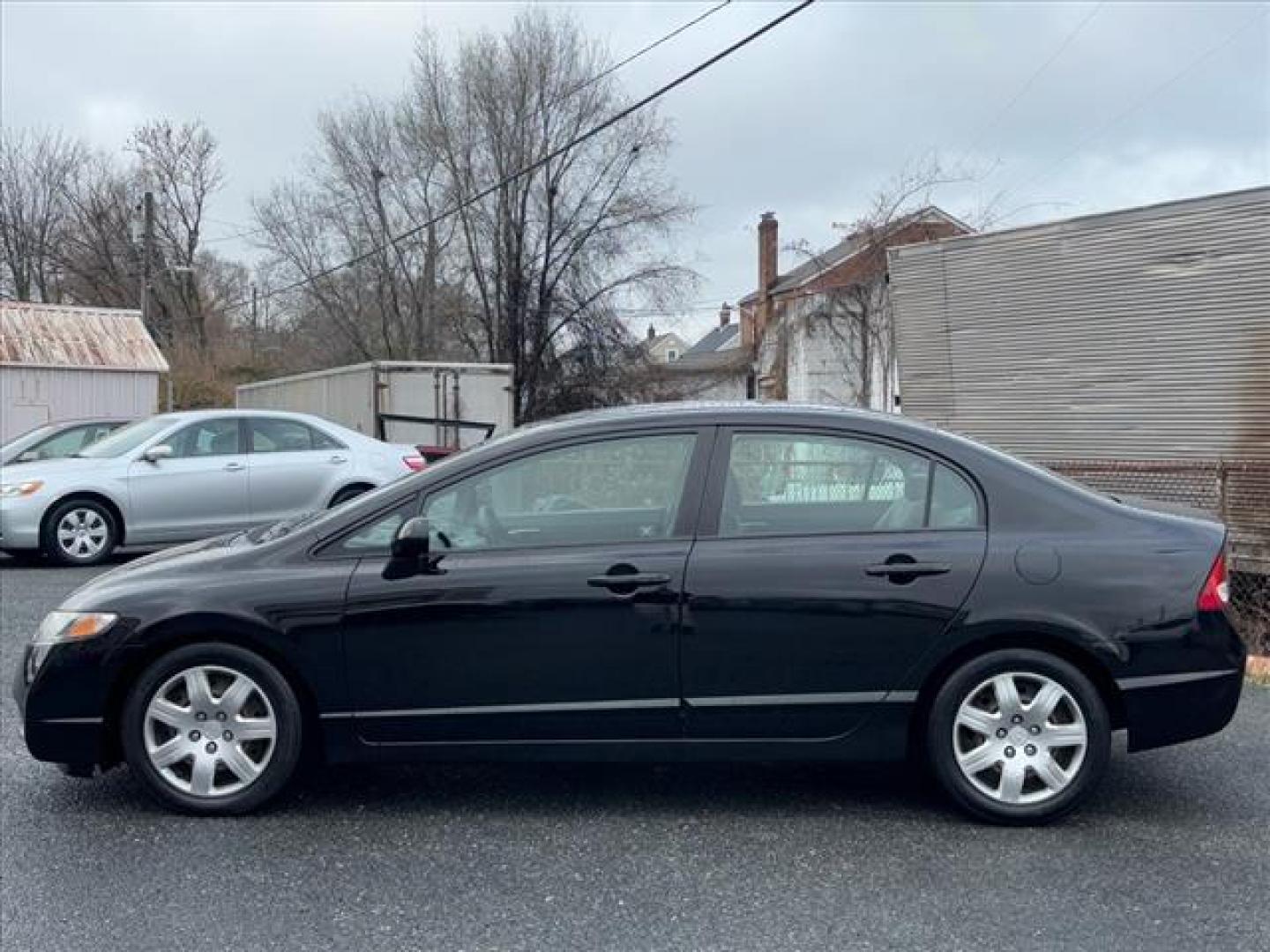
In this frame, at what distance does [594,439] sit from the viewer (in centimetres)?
435

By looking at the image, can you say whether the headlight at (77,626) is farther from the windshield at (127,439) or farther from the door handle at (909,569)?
the windshield at (127,439)

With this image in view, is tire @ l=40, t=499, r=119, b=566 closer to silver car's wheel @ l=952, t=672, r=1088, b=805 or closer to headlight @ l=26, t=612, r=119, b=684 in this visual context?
headlight @ l=26, t=612, r=119, b=684

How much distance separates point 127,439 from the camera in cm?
1089

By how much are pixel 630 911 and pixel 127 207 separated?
46.3 metres

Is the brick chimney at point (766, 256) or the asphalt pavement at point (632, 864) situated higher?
the brick chimney at point (766, 256)

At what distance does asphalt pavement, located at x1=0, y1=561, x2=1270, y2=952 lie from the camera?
3311 mm

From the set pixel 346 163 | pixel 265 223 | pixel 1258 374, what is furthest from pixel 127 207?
pixel 1258 374

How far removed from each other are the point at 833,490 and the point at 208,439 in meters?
8.06

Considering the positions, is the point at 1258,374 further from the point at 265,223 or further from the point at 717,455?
the point at 265,223

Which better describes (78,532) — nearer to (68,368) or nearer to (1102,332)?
(1102,332)

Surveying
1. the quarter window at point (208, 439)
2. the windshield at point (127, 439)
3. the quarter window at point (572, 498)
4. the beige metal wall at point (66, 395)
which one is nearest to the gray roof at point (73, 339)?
the beige metal wall at point (66, 395)

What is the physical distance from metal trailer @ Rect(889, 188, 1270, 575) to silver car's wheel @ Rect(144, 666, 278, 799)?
21.4ft

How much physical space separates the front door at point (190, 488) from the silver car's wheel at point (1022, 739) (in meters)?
8.33

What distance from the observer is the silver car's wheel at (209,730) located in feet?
13.5
